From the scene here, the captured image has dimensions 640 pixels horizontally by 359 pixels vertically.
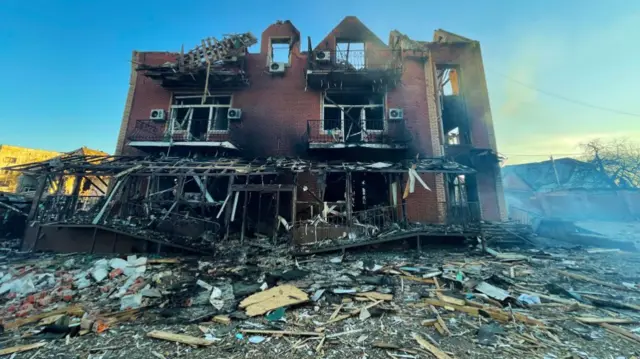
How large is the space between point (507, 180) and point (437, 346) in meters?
30.6

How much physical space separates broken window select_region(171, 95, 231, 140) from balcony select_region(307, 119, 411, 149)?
5572 millimetres

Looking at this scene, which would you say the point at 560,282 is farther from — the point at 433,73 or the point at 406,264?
the point at 433,73

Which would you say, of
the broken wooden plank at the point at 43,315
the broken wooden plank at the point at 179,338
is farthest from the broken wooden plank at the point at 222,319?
the broken wooden plank at the point at 43,315

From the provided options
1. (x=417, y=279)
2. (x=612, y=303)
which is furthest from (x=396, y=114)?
(x=612, y=303)

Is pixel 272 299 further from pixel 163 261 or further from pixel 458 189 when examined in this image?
pixel 458 189

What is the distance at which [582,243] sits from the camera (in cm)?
1242

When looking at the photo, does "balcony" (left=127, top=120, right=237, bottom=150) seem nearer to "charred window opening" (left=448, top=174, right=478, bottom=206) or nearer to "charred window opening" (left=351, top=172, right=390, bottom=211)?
"charred window opening" (left=351, top=172, right=390, bottom=211)

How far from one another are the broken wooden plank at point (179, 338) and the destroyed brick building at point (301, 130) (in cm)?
731

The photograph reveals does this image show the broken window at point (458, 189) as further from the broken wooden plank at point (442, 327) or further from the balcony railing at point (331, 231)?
the broken wooden plank at point (442, 327)

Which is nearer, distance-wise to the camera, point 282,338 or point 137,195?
point 282,338

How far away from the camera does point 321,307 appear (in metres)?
5.14

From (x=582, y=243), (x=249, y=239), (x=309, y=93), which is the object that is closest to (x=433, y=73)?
(x=309, y=93)

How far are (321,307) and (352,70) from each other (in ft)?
40.4

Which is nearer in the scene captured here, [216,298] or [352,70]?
[216,298]
